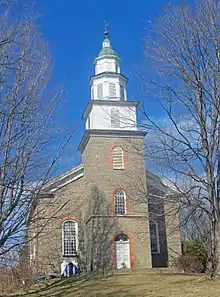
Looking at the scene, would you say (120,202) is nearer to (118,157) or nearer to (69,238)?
(118,157)

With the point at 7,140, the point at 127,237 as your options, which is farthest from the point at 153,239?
the point at 7,140

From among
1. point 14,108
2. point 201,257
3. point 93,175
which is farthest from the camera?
point 93,175

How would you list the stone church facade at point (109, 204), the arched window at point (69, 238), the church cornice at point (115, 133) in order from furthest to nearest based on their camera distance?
the church cornice at point (115, 133), the arched window at point (69, 238), the stone church facade at point (109, 204)

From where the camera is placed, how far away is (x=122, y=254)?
28.4 meters

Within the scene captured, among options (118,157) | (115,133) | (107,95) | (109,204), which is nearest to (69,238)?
(109,204)

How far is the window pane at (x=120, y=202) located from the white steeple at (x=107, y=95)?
4.19 meters

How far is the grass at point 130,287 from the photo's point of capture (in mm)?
13977

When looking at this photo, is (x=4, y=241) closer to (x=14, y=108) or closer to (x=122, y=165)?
(x=14, y=108)

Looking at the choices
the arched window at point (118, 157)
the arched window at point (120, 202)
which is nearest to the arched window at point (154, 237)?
the arched window at point (120, 202)

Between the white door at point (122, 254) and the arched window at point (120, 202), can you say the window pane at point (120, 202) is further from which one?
the white door at point (122, 254)

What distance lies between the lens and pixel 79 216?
3109 cm

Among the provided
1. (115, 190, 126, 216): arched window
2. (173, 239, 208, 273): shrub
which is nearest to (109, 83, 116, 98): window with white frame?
(115, 190, 126, 216): arched window

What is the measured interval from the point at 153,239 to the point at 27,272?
1127 centimetres

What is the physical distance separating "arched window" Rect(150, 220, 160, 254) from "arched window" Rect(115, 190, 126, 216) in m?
2.86
